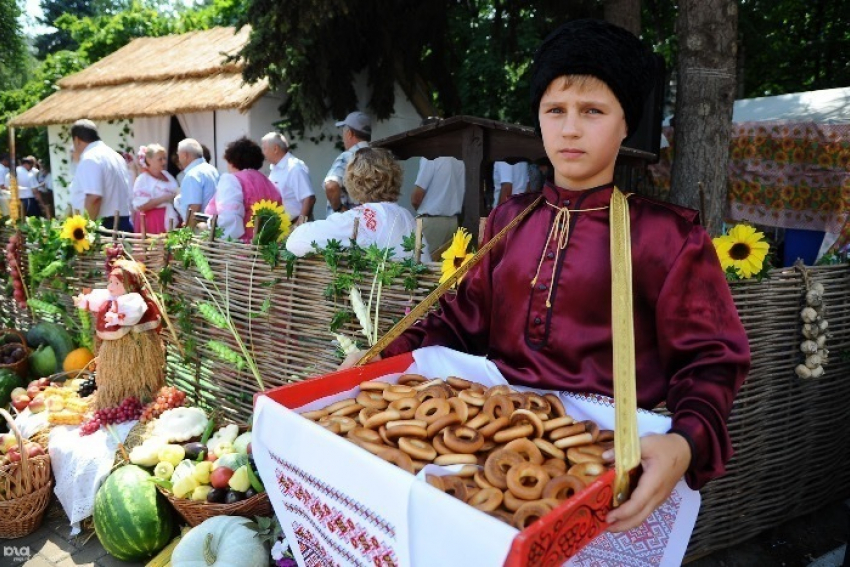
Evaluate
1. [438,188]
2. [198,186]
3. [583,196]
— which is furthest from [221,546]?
[438,188]

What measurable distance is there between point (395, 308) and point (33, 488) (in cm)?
225

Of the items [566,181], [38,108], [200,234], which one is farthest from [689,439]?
[38,108]

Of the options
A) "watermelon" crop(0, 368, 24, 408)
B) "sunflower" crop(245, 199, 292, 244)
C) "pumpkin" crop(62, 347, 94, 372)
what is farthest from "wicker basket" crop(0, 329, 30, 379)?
"sunflower" crop(245, 199, 292, 244)

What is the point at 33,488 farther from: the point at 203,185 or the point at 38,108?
the point at 38,108

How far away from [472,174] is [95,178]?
12.6 feet

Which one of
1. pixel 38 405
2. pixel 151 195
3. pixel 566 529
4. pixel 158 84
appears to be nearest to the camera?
pixel 566 529

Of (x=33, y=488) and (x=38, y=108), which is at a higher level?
(x=38, y=108)

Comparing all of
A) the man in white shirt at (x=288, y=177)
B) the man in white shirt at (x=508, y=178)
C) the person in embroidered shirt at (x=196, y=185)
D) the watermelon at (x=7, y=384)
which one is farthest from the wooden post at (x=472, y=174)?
the watermelon at (x=7, y=384)

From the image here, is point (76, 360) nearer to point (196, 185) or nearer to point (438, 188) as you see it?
point (196, 185)

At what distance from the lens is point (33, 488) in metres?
3.47

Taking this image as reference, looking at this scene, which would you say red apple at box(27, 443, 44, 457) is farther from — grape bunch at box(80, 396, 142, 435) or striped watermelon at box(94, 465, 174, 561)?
striped watermelon at box(94, 465, 174, 561)

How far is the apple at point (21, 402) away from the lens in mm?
4211

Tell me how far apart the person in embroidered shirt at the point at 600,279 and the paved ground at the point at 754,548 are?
218 centimetres

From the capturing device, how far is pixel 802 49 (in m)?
12.9
